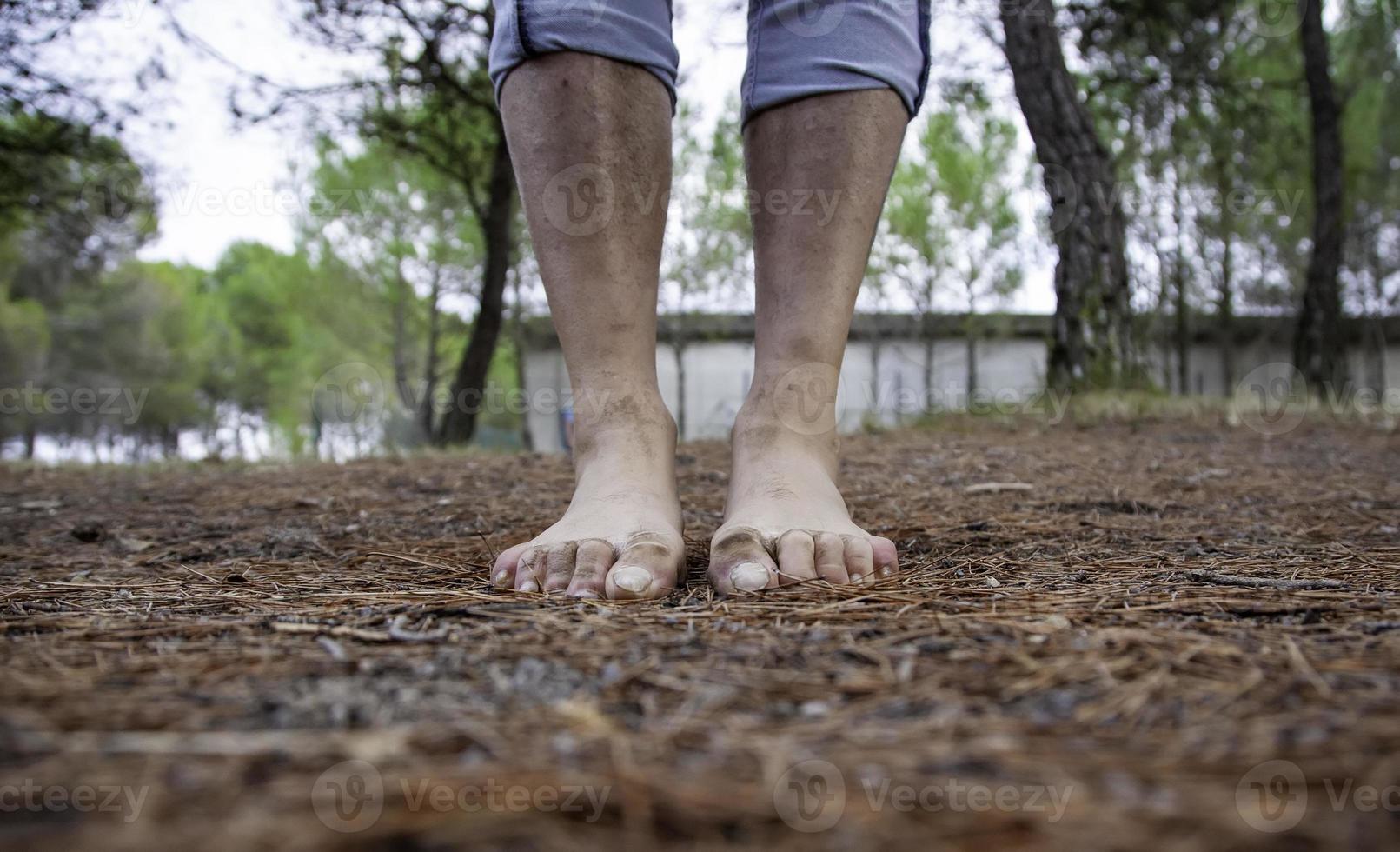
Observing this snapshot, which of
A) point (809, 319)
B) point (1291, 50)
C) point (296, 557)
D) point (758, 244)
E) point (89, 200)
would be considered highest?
point (1291, 50)

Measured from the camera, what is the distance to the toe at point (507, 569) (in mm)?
993

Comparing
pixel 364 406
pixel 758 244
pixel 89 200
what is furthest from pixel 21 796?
pixel 364 406

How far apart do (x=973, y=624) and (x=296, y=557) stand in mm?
986

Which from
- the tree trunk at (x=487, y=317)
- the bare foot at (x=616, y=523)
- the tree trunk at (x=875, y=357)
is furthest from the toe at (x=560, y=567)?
the tree trunk at (x=875, y=357)

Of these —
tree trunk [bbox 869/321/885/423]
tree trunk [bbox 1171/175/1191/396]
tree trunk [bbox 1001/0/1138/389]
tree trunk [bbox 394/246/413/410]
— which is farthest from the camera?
tree trunk [bbox 869/321/885/423]

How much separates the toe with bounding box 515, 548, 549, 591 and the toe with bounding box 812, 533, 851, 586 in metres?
0.31

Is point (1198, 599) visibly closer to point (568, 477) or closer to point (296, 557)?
point (296, 557)

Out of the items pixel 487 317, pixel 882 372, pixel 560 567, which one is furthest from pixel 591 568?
pixel 882 372

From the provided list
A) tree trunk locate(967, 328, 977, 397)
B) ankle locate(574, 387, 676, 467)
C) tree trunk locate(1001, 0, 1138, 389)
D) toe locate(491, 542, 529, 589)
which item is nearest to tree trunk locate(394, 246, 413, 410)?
tree trunk locate(967, 328, 977, 397)

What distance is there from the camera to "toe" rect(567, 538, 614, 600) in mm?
920

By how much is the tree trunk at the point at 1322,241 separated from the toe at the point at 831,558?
19.4ft

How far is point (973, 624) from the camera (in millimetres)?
704

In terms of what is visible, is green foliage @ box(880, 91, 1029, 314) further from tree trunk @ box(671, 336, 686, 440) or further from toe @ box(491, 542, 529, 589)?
toe @ box(491, 542, 529, 589)

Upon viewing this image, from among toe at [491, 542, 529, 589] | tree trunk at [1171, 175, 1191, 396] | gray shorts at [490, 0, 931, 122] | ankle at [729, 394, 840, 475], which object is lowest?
toe at [491, 542, 529, 589]
